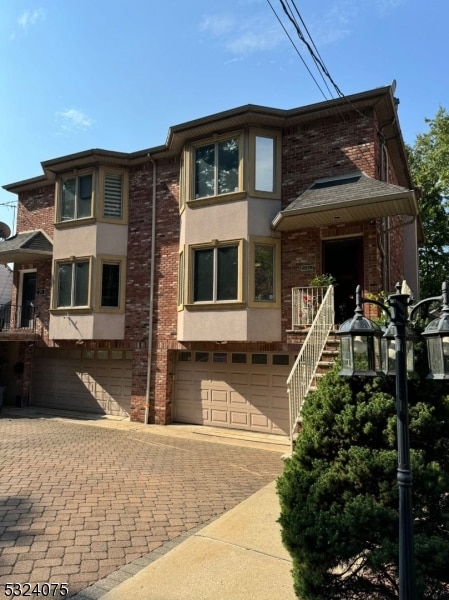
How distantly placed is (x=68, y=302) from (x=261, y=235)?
7.00 metres

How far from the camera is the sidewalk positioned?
377cm

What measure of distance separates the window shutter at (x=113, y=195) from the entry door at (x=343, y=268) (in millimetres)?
6959

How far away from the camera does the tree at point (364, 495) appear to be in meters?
3.17

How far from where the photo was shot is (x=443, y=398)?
3459 millimetres

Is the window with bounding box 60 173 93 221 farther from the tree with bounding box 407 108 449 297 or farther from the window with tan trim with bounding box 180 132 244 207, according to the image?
the tree with bounding box 407 108 449 297

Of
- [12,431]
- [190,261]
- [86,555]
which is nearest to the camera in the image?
[86,555]

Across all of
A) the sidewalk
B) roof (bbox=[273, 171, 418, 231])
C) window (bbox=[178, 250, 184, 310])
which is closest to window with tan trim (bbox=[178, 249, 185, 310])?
→ window (bbox=[178, 250, 184, 310])

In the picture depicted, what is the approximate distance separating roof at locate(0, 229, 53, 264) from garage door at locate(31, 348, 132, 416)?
344 cm

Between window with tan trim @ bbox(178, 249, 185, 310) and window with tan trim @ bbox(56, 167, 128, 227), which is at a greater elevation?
window with tan trim @ bbox(56, 167, 128, 227)

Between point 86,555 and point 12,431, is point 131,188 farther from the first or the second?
point 86,555

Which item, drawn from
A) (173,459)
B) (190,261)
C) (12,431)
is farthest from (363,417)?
(12,431)

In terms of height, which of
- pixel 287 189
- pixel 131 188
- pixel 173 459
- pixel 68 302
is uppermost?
pixel 131 188

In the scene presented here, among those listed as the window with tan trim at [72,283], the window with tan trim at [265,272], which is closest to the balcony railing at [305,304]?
the window with tan trim at [265,272]

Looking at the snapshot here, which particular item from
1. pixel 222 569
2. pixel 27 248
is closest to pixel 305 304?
pixel 222 569
